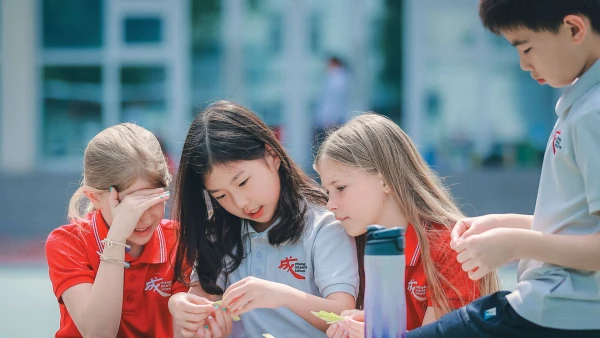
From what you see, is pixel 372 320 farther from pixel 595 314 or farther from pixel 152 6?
pixel 152 6

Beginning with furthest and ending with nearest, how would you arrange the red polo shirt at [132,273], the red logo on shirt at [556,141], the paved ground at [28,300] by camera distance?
the paved ground at [28,300]
the red polo shirt at [132,273]
the red logo on shirt at [556,141]

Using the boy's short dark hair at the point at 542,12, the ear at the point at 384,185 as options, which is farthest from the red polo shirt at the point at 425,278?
the boy's short dark hair at the point at 542,12

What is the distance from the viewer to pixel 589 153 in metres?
1.69

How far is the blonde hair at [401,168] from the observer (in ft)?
7.47

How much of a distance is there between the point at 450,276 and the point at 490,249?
0.50 m

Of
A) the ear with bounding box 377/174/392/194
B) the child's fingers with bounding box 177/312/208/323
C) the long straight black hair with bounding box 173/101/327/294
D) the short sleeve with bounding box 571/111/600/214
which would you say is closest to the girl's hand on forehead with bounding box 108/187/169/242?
the long straight black hair with bounding box 173/101/327/294

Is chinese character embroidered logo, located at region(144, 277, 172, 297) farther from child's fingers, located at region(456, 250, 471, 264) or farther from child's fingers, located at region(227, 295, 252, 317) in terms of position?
child's fingers, located at region(456, 250, 471, 264)

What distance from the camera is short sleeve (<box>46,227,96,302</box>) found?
247cm

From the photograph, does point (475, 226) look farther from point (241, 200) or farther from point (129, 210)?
point (129, 210)

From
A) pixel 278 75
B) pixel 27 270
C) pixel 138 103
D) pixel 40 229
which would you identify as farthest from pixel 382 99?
pixel 27 270

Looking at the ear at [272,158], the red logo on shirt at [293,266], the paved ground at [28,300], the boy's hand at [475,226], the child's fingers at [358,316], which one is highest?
the ear at [272,158]

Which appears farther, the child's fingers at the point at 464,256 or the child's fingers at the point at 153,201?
the child's fingers at the point at 153,201

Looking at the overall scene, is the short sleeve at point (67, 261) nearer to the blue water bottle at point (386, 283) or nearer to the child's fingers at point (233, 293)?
the child's fingers at point (233, 293)

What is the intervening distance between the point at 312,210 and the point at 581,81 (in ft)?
3.43
